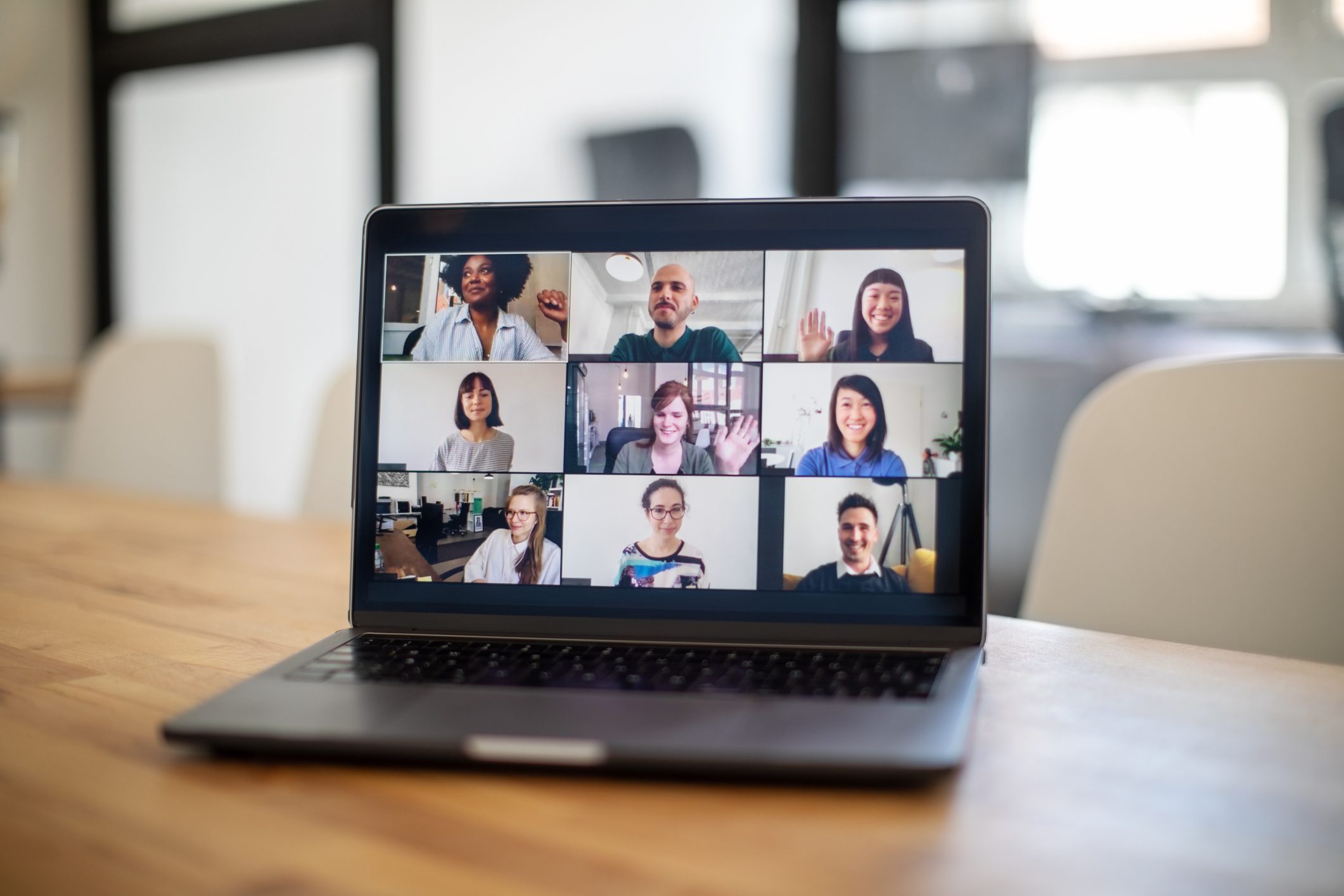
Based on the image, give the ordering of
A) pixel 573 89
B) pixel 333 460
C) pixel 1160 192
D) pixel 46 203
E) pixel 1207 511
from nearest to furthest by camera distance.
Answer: pixel 1207 511 < pixel 333 460 < pixel 1160 192 < pixel 573 89 < pixel 46 203

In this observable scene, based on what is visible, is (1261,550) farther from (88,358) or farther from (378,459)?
(88,358)

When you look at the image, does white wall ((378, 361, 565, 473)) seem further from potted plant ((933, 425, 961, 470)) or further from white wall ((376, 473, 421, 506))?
potted plant ((933, 425, 961, 470))

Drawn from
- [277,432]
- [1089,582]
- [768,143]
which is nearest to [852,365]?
[1089,582]

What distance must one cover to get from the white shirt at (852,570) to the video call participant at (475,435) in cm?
22

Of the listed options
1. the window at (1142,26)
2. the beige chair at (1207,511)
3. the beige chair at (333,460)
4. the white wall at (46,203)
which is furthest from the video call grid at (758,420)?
the white wall at (46,203)

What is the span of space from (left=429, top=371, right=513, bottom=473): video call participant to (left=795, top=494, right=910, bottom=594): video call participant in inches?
8.1

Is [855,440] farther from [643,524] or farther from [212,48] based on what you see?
[212,48]

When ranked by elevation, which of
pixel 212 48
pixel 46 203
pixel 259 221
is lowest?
pixel 259 221

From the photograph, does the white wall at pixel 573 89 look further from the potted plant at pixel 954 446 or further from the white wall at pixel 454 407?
the potted plant at pixel 954 446

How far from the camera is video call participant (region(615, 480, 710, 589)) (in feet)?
2.13

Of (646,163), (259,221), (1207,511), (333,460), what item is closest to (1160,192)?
(646,163)

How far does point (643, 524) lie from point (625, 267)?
0.16 meters

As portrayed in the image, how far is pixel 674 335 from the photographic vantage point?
66 centimetres

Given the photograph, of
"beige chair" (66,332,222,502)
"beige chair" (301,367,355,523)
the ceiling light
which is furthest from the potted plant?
"beige chair" (66,332,222,502)
